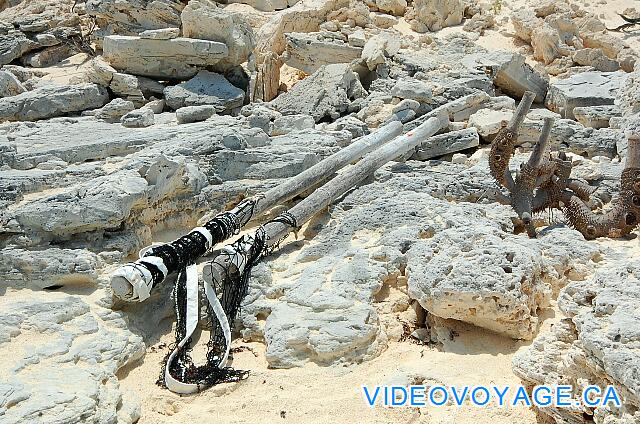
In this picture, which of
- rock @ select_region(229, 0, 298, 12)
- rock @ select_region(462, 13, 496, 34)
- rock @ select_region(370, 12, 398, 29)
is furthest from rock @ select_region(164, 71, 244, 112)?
rock @ select_region(462, 13, 496, 34)

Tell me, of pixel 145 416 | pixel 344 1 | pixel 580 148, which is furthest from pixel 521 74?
pixel 145 416

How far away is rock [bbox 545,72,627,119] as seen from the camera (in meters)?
8.27

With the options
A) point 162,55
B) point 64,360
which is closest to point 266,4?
point 162,55

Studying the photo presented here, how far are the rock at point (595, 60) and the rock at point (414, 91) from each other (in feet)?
9.63

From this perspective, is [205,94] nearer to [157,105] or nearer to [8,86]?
[157,105]

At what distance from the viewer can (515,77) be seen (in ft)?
29.6

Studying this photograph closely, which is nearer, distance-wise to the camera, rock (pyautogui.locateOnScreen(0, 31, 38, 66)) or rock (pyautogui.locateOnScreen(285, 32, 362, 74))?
rock (pyautogui.locateOnScreen(285, 32, 362, 74))

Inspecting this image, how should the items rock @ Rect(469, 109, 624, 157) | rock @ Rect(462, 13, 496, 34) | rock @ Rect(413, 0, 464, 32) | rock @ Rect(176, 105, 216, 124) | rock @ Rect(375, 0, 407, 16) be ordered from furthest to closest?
rock @ Rect(375, 0, 407, 16) → rock @ Rect(413, 0, 464, 32) → rock @ Rect(462, 13, 496, 34) → rock @ Rect(176, 105, 216, 124) → rock @ Rect(469, 109, 624, 157)

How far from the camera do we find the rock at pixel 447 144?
726 cm

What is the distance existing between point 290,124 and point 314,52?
11.4ft

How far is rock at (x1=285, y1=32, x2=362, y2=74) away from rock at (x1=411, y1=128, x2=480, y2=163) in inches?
135

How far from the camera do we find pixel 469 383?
3879 millimetres

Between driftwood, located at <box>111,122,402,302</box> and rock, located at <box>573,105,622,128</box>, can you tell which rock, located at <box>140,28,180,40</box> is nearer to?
driftwood, located at <box>111,122,402,302</box>

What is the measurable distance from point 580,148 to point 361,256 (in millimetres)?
3564
